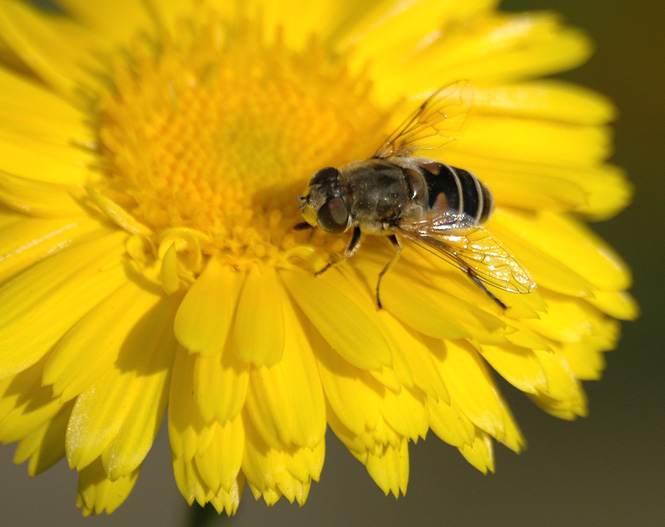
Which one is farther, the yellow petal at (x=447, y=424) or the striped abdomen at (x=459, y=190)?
the striped abdomen at (x=459, y=190)

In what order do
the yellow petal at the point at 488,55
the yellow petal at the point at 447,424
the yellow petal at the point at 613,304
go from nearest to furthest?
the yellow petal at the point at 447,424 < the yellow petal at the point at 613,304 < the yellow petal at the point at 488,55

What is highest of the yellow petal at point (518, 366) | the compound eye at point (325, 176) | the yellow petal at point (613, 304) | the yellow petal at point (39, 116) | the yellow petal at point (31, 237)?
→ the yellow petal at point (39, 116)

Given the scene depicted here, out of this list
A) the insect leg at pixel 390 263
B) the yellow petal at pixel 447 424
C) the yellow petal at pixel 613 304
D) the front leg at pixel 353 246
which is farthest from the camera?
the yellow petal at pixel 613 304

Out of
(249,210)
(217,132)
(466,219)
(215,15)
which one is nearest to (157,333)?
(249,210)

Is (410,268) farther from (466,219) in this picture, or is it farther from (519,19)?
(519,19)

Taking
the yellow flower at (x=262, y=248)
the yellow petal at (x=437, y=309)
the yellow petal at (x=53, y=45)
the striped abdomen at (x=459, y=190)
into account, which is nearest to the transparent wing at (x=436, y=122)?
the yellow flower at (x=262, y=248)

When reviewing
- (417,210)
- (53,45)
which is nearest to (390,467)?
(417,210)

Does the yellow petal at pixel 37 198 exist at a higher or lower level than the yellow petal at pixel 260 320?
higher

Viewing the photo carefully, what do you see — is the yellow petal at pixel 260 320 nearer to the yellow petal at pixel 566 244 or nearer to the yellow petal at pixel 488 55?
the yellow petal at pixel 566 244
